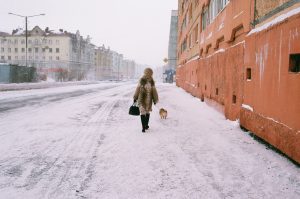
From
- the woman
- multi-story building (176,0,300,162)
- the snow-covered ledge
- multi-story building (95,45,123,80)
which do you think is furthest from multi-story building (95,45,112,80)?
the snow-covered ledge

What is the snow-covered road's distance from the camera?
431 cm

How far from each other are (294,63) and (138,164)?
3.38 meters

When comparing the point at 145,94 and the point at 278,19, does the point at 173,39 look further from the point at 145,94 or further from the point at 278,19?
the point at 278,19

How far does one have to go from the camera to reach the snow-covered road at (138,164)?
4.31m

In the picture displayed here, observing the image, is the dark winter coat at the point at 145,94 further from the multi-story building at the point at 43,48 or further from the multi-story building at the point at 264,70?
the multi-story building at the point at 43,48

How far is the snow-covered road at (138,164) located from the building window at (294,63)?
1670mm

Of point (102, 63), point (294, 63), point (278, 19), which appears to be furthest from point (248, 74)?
point (102, 63)

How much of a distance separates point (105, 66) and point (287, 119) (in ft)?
434

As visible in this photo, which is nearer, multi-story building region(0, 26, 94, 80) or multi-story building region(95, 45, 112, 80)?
multi-story building region(0, 26, 94, 80)

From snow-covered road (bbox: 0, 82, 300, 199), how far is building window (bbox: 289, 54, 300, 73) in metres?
1.67

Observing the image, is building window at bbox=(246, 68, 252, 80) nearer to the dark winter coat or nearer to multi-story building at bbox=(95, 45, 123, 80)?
the dark winter coat

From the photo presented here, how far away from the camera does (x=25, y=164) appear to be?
5.42m

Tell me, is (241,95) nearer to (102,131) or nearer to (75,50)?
(102,131)

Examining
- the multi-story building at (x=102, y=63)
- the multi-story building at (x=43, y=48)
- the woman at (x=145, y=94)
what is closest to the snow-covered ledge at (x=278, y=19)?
the woman at (x=145, y=94)
